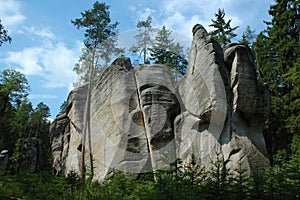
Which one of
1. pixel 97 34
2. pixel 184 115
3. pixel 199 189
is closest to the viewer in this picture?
pixel 199 189

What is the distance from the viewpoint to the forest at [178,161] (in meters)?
6.60

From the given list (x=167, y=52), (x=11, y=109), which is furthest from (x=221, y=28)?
(x=11, y=109)

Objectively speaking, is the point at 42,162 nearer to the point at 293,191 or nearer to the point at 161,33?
the point at 161,33

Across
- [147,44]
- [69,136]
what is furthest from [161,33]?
[69,136]

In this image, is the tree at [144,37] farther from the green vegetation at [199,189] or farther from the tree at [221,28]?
the green vegetation at [199,189]

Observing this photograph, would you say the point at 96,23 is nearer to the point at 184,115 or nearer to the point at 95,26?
the point at 95,26

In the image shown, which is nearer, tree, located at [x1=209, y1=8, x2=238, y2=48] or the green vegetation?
the green vegetation

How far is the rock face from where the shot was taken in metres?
12.4

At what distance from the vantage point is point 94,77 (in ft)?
69.6

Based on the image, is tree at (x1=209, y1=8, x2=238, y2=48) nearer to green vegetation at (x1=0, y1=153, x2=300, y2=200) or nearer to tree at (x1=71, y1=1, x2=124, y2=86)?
tree at (x1=71, y1=1, x2=124, y2=86)

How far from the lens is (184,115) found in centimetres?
1437

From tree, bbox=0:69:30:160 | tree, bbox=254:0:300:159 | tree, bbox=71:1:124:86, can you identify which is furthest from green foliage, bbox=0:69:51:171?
tree, bbox=254:0:300:159

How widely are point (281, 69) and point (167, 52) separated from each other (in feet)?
30.2

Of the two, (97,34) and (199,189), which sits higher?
(97,34)
